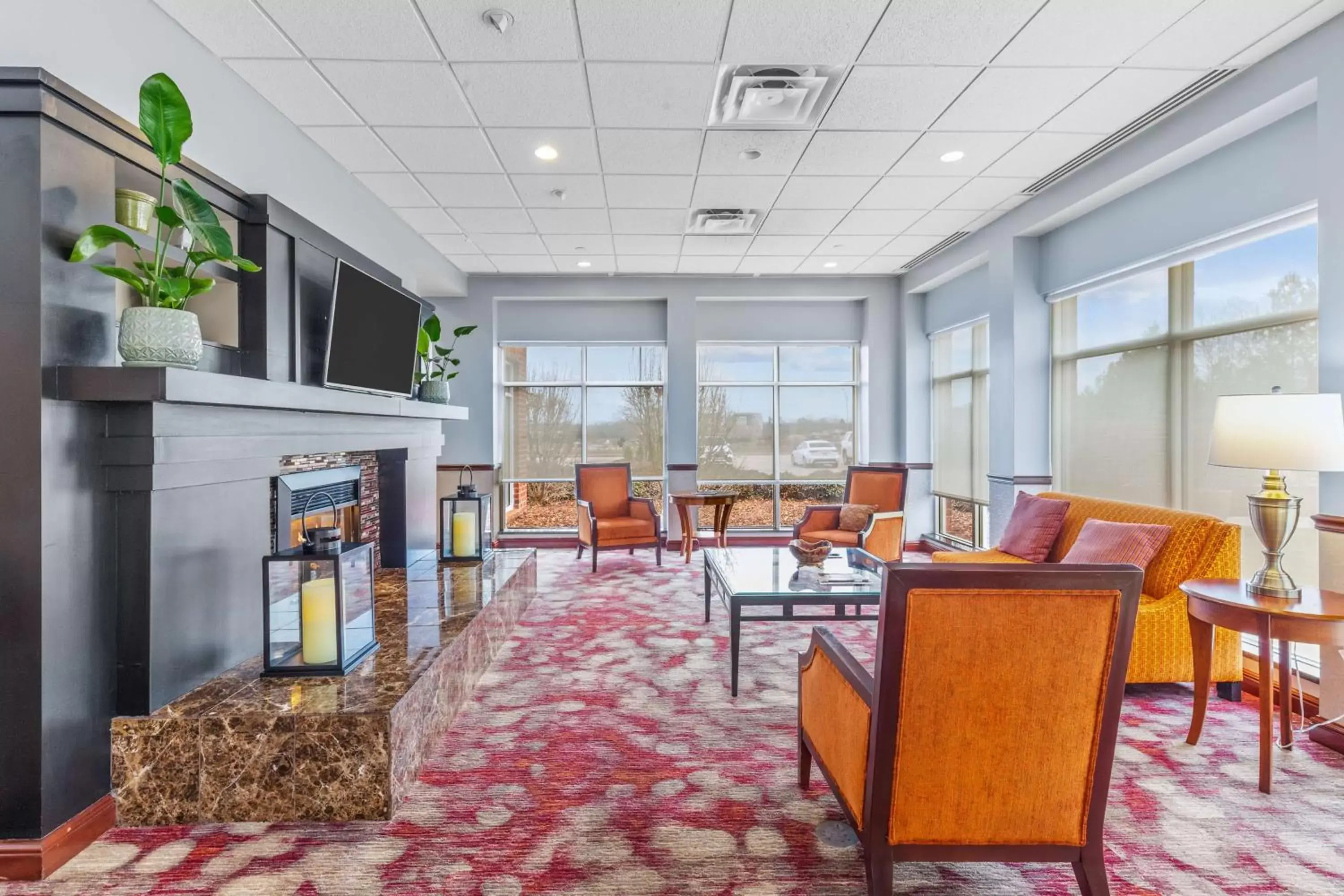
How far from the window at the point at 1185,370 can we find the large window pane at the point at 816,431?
2.74 metres

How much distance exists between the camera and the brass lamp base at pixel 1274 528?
2.48 meters

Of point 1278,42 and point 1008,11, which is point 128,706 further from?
point 1278,42

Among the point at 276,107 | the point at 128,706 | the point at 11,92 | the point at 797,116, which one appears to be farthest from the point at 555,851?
the point at 276,107

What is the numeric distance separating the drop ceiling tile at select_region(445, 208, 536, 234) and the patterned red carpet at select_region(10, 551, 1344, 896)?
11.7 feet

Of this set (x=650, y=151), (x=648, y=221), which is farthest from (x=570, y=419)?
(x=650, y=151)

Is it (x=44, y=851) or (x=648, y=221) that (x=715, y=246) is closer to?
(x=648, y=221)

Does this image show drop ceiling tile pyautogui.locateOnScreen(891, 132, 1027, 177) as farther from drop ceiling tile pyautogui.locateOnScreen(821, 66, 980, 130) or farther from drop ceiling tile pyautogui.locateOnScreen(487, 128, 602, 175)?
drop ceiling tile pyautogui.locateOnScreen(487, 128, 602, 175)

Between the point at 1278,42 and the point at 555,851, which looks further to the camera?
the point at 1278,42

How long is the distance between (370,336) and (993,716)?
147 inches

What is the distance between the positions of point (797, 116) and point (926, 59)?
0.71 m

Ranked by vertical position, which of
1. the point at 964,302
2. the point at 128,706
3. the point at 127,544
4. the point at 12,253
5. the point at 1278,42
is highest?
the point at 1278,42

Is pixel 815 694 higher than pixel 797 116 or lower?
lower

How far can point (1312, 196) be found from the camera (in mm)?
3047

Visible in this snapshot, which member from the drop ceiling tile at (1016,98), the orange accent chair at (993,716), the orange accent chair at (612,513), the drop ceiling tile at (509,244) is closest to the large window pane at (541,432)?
the orange accent chair at (612,513)
